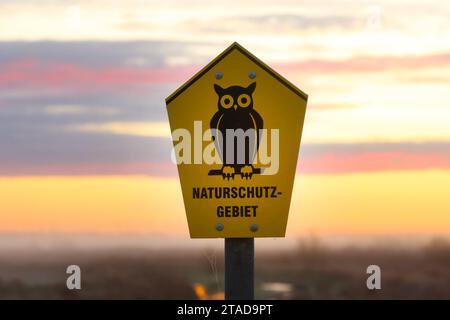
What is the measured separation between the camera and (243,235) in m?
8.30

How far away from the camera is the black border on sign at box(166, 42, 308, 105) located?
8.20m

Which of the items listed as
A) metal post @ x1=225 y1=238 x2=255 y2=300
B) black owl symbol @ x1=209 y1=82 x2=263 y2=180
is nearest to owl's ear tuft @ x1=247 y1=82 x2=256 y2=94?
black owl symbol @ x1=209 y1=82 x2=263 y2=180

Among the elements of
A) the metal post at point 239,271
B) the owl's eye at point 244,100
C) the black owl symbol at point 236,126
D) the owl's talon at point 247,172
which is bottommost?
the metal post at point 239,271

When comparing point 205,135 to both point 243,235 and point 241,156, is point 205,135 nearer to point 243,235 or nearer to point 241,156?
point 241,156

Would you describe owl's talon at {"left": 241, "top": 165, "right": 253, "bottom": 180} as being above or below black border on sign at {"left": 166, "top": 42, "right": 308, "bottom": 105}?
below

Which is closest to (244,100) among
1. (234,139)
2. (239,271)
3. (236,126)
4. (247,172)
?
(236,126)

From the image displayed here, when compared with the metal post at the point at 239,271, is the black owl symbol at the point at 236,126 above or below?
above

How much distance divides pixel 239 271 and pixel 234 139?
128 cm

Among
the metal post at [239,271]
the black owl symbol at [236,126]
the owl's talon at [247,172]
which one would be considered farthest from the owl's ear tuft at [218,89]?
the metal post at [239,271]

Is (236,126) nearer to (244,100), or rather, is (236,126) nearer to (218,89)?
(244,100)

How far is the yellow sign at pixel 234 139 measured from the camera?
820 centimetres

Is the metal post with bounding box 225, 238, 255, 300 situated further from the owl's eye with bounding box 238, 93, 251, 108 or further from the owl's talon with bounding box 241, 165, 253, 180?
the owl's eye with bounding box 238, 93, 251, 108

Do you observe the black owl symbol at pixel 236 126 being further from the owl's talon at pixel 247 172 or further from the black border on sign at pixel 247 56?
the black border on sign at pixel 247 56

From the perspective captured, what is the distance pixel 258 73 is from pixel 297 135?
27.1 inches
